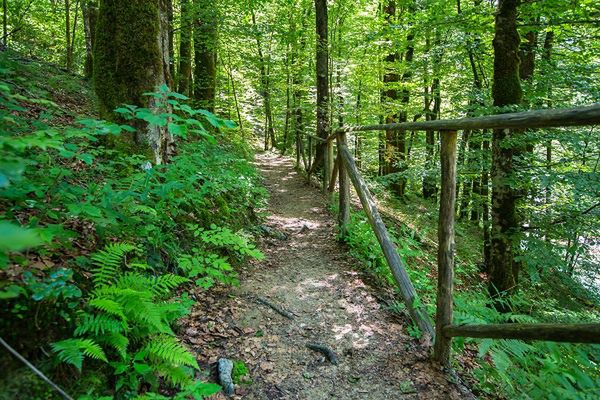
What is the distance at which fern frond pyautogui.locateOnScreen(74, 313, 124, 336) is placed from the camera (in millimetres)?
2029

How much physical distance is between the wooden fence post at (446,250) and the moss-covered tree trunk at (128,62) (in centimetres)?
321

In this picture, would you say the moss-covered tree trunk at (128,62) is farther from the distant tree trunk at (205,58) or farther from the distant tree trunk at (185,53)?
the distant tree trunk at (185,53)

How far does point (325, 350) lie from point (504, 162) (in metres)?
4.09

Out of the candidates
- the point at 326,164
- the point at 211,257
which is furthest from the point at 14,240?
the point at 326,164

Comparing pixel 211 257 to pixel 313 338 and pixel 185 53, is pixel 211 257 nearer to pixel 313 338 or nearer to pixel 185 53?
pixel 313 338

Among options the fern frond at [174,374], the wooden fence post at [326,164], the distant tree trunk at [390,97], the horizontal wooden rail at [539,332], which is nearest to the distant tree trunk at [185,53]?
the wooden fence post at [326,164]

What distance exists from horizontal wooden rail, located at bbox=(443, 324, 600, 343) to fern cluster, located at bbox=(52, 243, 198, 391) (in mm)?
2090

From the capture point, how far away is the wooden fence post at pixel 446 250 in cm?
319

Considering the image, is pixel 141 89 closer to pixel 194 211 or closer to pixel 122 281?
pixel 194 211

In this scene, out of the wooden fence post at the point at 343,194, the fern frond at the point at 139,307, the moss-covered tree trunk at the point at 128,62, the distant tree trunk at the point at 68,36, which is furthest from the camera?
the distant tree trunk at the point at 68,36

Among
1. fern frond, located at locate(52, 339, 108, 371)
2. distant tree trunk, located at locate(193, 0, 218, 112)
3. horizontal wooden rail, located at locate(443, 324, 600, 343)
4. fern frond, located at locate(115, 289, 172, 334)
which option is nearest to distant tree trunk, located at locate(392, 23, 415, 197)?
distant tree trunk, located at locate(193, 0, 218, 112)

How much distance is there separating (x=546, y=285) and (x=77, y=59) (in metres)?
18.1

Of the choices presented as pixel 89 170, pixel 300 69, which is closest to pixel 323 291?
pixel 89 170

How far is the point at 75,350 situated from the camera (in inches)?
72.3
